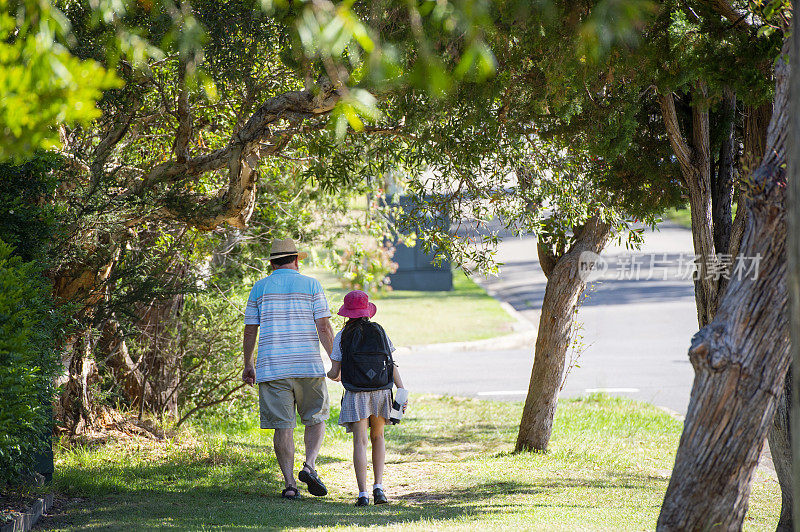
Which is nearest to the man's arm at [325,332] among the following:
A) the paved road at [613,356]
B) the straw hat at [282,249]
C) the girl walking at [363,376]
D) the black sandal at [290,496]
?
the girl walking at [363,376]

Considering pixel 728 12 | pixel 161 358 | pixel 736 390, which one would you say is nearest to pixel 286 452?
pixel 161 358

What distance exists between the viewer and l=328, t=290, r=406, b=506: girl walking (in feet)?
19.8

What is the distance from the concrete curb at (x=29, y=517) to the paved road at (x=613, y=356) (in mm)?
6055

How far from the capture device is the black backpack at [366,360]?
604 cm

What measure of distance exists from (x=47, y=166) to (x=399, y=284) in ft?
68.4

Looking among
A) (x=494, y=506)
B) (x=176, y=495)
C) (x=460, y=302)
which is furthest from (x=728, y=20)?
(x=460, y=302)

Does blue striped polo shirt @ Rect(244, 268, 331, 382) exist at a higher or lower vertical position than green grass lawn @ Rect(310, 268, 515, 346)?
higher

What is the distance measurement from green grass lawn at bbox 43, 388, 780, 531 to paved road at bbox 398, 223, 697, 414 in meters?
1.89

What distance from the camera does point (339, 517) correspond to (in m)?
5.48

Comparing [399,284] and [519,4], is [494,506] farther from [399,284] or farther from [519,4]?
[399,284]

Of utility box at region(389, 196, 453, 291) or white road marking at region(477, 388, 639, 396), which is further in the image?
utility box at region(389, 196, 453, 291)

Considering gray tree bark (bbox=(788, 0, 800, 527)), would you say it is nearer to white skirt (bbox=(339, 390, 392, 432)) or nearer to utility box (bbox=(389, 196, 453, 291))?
white skirt (bbox=(339, 390, 392, 432))

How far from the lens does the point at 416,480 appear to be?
7590 millimetres

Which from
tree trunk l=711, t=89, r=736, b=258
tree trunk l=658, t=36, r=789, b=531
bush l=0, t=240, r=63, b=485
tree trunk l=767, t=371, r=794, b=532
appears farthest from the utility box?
tree trunk l=658, t=36, r=789, b=531
